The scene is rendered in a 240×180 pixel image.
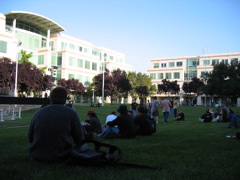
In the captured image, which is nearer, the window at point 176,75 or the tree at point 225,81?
the tree at point 225,81

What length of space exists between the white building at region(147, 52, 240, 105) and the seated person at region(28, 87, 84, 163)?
2979 inches

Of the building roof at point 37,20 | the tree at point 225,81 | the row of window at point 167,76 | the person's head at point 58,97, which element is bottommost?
the person's head at point 58,97

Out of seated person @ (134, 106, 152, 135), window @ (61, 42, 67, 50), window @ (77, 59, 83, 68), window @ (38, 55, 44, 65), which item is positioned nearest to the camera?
seated person @ (134, 106, 152, 135)

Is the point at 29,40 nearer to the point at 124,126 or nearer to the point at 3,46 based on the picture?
the point at 3,46

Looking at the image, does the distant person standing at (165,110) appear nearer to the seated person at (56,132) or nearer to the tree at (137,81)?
the seated person at (56,132)

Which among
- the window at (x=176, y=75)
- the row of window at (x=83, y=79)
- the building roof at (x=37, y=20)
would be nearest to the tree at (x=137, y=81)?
the row of window at (x=83, y=79)

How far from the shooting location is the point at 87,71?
64.2 metres

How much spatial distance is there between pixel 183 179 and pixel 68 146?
1842 mm

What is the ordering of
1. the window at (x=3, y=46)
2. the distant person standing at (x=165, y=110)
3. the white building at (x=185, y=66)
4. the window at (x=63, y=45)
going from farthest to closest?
the white building at (x=185, y=66) → the window at (x=63, y=45) → the window at (x=3, y=46) → the distant person standing at (x=165, y=110)

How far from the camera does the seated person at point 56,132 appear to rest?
4074 mm

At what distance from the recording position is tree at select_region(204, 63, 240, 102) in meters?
31.4

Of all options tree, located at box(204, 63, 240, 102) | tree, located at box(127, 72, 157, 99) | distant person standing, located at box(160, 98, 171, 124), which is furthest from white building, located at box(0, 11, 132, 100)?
distant person standing, located at box(160, 98, 171, 124)

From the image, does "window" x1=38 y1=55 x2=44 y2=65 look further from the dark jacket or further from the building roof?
the dark jacket

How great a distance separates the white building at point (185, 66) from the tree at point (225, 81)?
1665 inches
